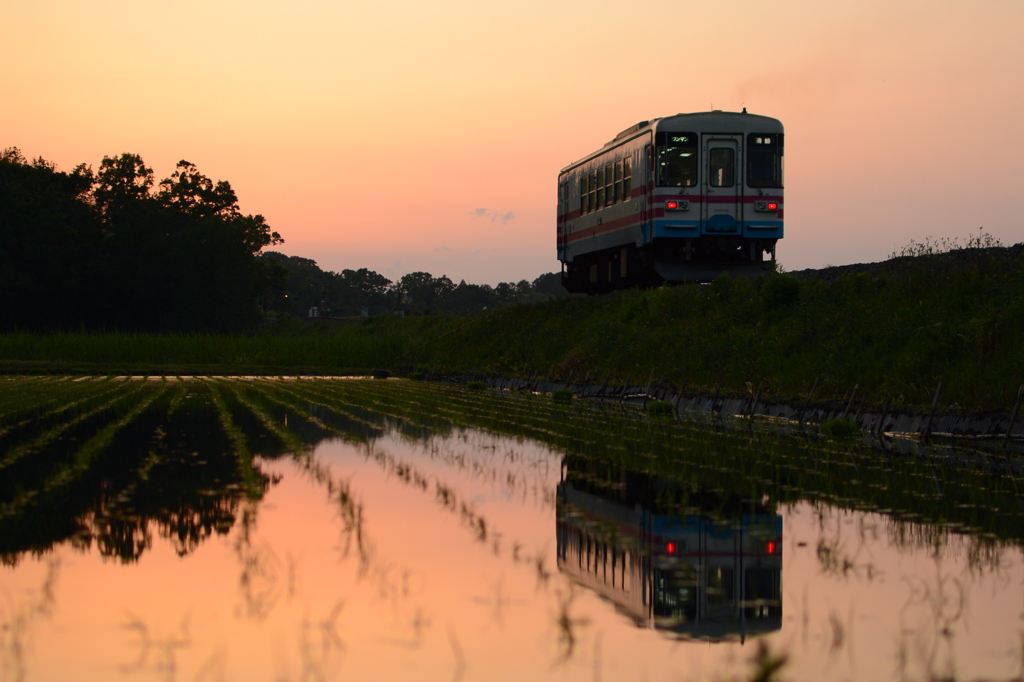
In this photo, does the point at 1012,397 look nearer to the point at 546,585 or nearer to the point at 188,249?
the point at 546,585

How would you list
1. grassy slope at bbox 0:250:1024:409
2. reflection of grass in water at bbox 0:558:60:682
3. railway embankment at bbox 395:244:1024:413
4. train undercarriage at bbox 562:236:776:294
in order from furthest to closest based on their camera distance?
train undercarriage at bbox 562:236:776:294
grassy slope at bbox 0:250:1024:409
railway embankment at bbox 395:244:1024:413
reflection of grass in water at bbox 0:558:60:682

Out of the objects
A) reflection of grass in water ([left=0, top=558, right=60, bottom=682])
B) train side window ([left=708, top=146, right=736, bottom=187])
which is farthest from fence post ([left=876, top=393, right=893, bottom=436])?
train side window ([left=708, top=146, right=736, bottom=187])

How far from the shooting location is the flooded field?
436 centimetres

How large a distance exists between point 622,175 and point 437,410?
1249cm

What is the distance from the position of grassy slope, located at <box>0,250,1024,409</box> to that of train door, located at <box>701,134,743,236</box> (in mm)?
1932

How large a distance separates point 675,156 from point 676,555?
69.0ft

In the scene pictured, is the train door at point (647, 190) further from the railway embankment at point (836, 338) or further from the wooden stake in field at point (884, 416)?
the wooden stake in field at point (884, 416)

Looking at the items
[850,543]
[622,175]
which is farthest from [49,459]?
[622,175]

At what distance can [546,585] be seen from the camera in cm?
561

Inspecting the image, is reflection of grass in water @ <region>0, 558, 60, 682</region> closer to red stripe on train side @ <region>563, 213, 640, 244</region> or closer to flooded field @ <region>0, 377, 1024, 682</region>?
flooded field @ <region>0, 377, 1024, 682</region>

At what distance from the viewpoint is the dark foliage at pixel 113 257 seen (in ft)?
201

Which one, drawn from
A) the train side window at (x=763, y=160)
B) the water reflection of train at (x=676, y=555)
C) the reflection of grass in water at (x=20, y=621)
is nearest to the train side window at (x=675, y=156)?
the train side window at (x=763, y=160)

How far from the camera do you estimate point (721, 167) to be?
26.6m

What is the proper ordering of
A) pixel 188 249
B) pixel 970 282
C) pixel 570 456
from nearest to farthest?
pixel 570 456, pixel 970 282, pixel 188 249
